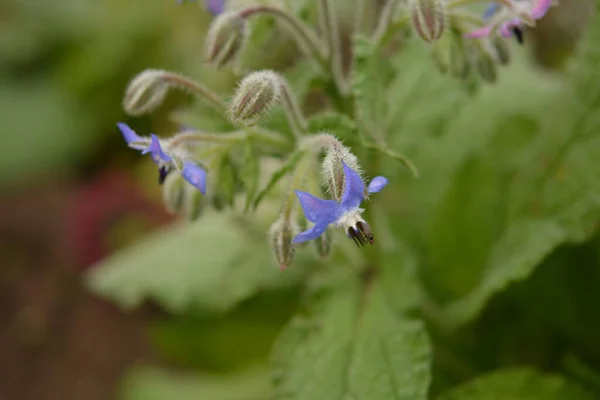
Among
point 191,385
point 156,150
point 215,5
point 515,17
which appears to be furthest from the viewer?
point 191,385

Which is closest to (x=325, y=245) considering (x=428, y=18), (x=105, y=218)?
(x=428, y=18)

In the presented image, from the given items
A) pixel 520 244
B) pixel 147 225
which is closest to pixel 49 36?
pixel 147 225

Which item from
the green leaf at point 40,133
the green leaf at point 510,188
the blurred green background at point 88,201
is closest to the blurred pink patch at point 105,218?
the blurred green background at point 88,201

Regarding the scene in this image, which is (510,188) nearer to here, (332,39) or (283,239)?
(332,39)

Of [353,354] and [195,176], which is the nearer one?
[195,176]

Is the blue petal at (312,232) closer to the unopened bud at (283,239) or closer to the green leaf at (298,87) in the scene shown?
the unopened bud at (283,239)

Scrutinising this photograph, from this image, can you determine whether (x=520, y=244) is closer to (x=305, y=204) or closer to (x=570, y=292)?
(x=570, y=292)
